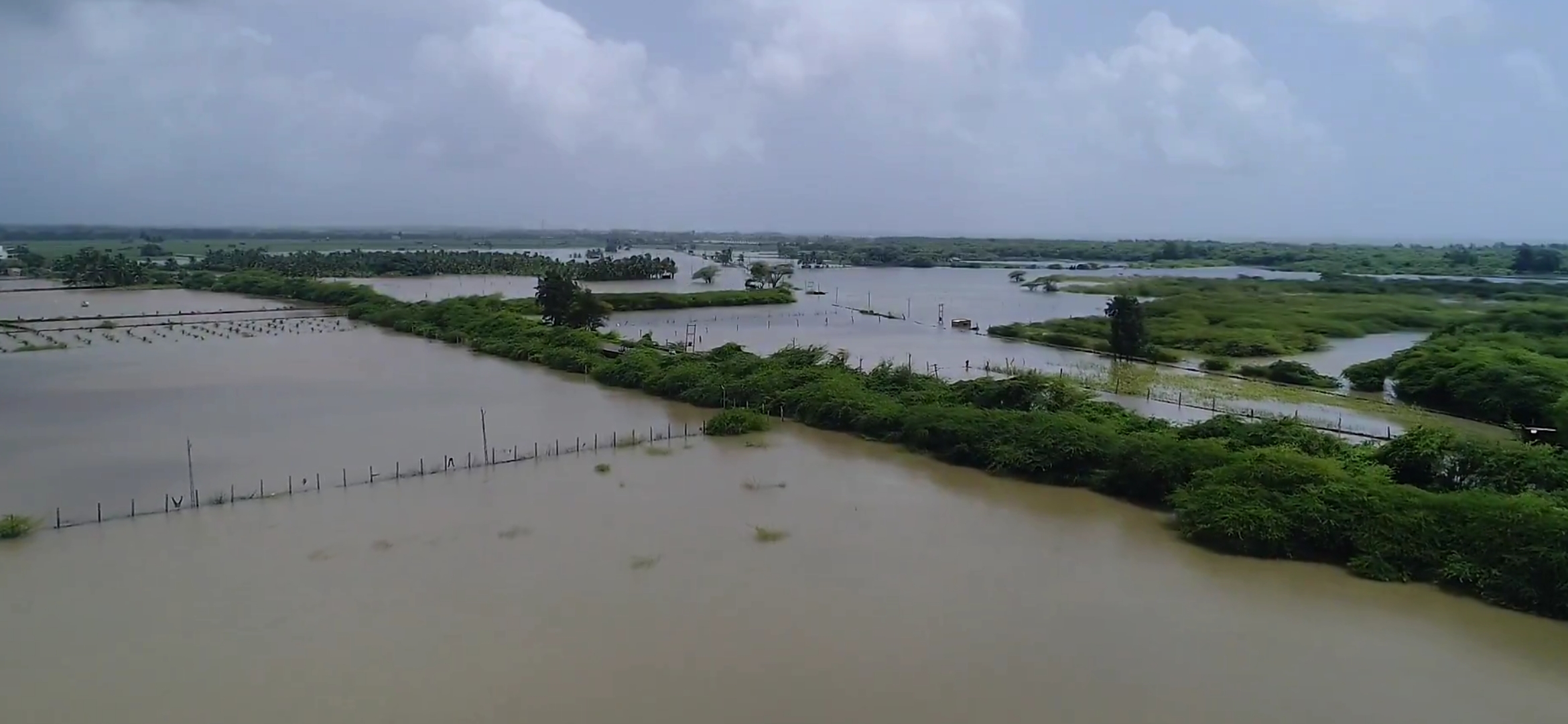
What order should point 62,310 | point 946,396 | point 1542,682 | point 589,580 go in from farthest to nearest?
point 62,310 → point 946,396 → point 589,580 → point 1542,682

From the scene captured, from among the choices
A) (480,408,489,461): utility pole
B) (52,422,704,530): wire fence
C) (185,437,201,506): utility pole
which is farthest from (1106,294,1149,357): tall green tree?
(185,437,201,506): utility pole

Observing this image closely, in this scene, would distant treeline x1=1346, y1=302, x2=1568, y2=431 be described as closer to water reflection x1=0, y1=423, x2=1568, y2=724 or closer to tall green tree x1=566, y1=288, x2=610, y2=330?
water reflection x1=0, y1=423, x2=1568, y2=724

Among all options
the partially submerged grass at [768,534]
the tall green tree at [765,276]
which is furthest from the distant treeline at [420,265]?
the partially submerged grass at [768,534]

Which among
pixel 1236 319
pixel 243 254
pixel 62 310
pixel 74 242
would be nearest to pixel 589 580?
pixel 1236 319

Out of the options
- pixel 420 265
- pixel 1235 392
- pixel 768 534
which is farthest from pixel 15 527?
pixel 420 265

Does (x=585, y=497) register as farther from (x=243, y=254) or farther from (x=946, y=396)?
(x=243, y=254)

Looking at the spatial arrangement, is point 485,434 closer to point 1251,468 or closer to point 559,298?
point 1251,468
